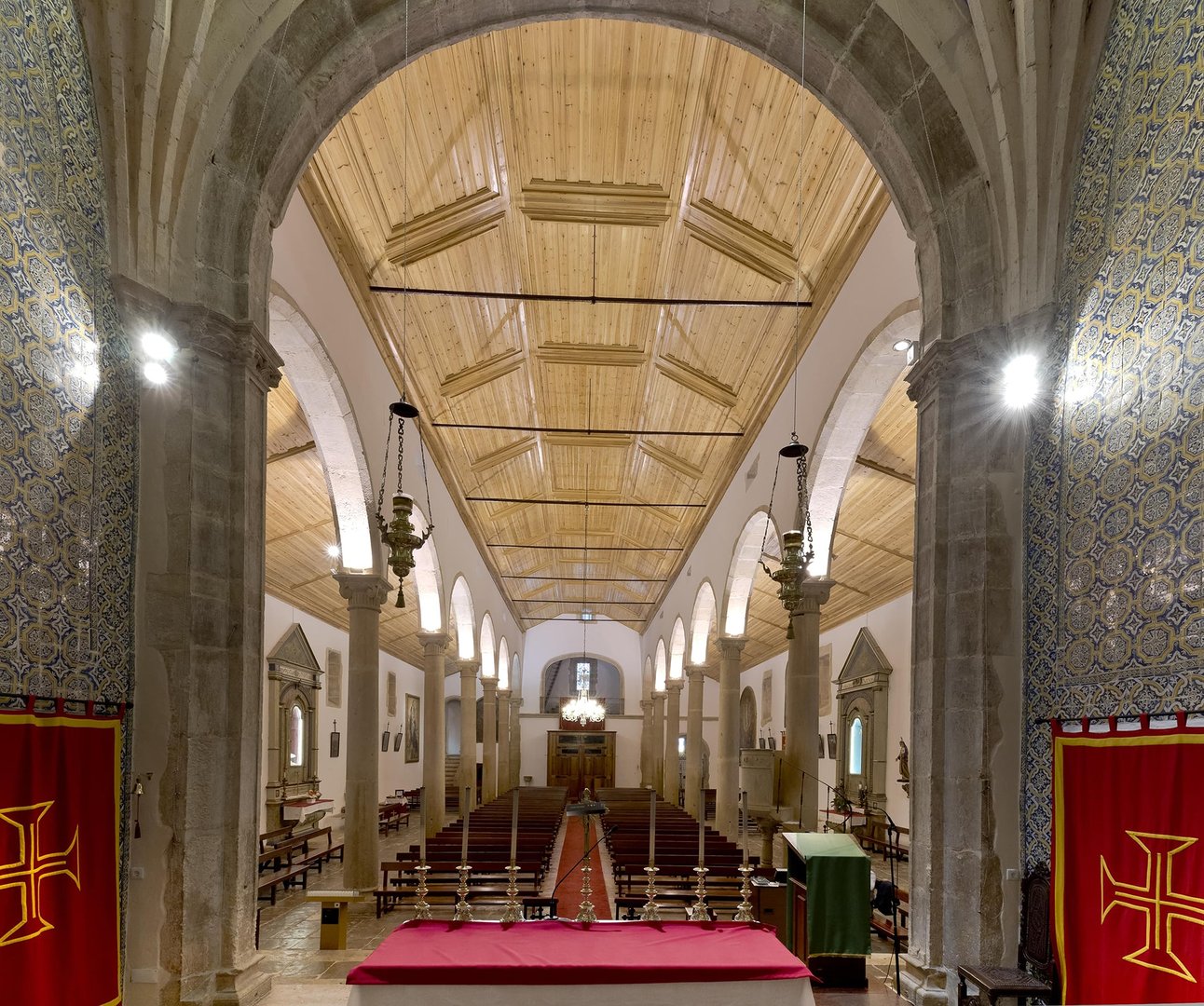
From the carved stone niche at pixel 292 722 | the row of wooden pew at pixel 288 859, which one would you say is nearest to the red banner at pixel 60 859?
the row of wooden pew at pixel 288 859

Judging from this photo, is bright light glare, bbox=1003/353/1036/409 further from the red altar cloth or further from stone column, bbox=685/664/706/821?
stone column, bbox=685/664/706/821

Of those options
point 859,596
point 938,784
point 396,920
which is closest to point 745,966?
point 938,784

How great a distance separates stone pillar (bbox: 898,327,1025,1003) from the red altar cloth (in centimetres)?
139

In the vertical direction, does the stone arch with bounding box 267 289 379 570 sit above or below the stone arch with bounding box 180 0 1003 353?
below

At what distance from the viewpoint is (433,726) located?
16.5 metres

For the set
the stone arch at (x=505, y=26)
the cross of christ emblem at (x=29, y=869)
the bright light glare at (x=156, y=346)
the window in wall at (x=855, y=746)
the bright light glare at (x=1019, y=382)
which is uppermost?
the stone arch at (x=505, y=26)

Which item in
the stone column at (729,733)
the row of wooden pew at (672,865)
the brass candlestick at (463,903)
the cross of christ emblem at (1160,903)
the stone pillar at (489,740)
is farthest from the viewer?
the stone pillar at (489,740)

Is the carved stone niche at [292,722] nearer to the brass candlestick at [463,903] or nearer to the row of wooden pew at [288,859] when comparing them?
the row of wooden pew at [288,859]

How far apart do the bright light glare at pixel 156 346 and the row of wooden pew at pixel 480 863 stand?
534 cm

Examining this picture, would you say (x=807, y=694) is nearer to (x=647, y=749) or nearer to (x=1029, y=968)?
(x=1029, y=968)

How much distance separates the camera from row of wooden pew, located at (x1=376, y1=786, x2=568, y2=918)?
35.9 feet

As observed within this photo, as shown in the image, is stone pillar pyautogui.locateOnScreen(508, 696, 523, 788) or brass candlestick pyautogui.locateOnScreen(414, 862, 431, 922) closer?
brass candlestick pyautogui.locateOnScreen(414, 862, 431, 922)

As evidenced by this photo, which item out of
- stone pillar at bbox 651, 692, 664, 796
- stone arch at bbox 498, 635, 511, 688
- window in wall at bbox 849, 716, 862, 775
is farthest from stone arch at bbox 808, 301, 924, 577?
stone pillar at bbox 651, 692, 664, 796

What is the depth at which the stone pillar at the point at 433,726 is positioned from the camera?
16094 mm
